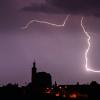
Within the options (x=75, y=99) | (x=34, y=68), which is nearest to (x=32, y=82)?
(x=34, y=68)

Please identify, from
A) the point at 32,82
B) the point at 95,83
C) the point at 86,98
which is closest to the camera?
the point at 86,98

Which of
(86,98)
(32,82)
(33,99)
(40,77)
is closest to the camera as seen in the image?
(33,99)

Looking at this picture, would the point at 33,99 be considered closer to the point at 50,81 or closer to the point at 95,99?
the point at 95,99

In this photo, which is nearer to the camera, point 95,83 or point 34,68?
point 95,83

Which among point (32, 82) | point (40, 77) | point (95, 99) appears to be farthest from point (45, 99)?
point (40, 77)

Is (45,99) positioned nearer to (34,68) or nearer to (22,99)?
(22,99)

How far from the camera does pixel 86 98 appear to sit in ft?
262

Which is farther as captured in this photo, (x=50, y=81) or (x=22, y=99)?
(x=50, y=81)

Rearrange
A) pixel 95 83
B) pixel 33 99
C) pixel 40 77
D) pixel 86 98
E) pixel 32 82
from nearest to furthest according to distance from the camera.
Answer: pixel 33 99, pixel 86 98, pixel 95 83, pixel 32 82, pixel 40 77

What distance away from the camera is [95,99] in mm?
76000

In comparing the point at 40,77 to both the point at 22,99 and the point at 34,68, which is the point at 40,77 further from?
the point at 22,99

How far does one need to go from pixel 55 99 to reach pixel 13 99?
7.13 m

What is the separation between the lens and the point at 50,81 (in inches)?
5846

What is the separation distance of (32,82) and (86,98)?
186 ft
